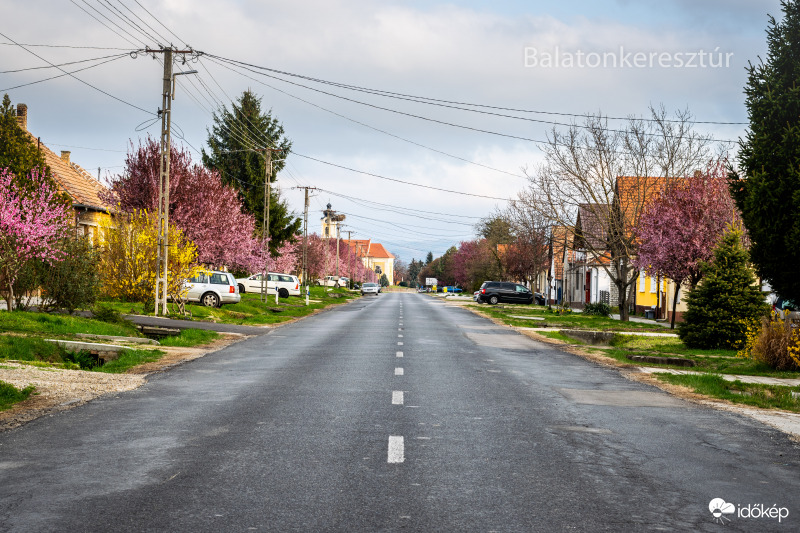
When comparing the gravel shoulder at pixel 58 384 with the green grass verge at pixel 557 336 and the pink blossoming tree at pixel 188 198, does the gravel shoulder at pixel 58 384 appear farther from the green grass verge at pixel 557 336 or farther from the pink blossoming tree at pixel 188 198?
the pink blossoming tree at pixel 188 198

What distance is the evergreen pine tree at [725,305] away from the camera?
72.0ft

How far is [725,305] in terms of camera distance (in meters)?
22.0

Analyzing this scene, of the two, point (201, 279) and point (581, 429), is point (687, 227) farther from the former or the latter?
point (581, 429)

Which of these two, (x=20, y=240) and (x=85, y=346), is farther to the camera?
(x=20, y=240)

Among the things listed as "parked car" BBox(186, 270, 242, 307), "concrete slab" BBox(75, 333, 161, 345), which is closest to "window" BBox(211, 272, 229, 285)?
"parked car" BBox(186, 270, 242, 307)

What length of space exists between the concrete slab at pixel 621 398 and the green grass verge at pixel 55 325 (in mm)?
12461

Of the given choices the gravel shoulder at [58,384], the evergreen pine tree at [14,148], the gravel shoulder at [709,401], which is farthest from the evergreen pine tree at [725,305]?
the evergreen pine tree at [14,148]

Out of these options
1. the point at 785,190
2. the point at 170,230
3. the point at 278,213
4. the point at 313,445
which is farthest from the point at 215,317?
the point at 278,213

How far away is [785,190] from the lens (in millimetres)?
16047

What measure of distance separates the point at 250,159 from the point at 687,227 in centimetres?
4645

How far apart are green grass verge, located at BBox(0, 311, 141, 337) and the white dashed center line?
518 inches

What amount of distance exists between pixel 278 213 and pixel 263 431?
2464 inches

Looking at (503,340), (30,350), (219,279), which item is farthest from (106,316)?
(219,279)

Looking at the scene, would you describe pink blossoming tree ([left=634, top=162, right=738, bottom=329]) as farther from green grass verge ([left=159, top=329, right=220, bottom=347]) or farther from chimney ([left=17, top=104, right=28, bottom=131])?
chimney ([left=17, top=104, right=28, bottom=131])
